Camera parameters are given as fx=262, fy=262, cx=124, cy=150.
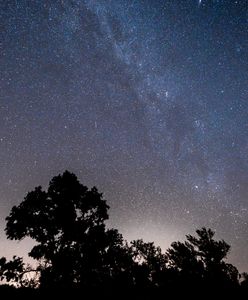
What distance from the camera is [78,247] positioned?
20.8 meters

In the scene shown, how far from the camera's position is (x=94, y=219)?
23.4 m

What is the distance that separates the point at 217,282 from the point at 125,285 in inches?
199

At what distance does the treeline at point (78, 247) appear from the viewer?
19281 millimetres

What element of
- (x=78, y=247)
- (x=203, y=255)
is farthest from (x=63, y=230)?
(x=203, y=255)

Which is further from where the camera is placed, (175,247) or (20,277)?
(175,247)

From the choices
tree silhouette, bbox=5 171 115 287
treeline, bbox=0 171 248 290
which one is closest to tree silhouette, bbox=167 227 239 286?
treeline, bbox=0 171 248 290

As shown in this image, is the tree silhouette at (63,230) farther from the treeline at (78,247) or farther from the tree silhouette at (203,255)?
the tree silhouette at (203,255)

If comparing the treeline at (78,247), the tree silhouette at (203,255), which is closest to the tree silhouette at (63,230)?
the treeline at (78,247)

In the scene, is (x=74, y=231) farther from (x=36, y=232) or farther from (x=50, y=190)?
(x=50, y=190)

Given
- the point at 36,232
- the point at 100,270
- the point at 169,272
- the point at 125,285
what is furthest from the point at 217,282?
the point at 36,232

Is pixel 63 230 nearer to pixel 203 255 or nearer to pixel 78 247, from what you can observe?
pixel 78 247

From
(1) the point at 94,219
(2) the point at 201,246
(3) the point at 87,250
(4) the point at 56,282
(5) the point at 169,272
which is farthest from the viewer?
(2) the point at 201,246

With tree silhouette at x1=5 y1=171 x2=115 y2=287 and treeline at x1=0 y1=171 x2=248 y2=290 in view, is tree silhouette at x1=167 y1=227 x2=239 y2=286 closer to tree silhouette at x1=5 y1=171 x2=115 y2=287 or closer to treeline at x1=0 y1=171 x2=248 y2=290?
treeline at x1=0 y1=171 x2=248 y2=290

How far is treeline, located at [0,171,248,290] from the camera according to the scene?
1928cm
